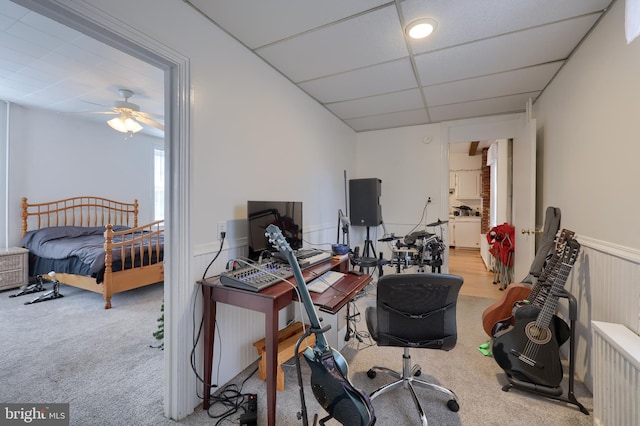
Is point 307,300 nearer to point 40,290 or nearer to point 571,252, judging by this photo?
point 571,252

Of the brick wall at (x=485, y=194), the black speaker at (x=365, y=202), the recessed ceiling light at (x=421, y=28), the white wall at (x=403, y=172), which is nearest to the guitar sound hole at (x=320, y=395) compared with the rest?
the recessed ceiling light at (x=421, y=28)

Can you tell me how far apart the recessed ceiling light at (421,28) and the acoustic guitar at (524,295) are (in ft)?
5.51

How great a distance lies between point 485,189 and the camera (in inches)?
251

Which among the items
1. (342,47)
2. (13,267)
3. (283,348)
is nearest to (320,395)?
(283,348)

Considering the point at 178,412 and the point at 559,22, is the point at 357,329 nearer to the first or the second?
the point at 178,412

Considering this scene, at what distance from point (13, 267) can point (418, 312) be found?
5027 millimetres

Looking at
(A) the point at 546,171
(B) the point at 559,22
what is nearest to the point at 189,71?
(B) the point at 559,22

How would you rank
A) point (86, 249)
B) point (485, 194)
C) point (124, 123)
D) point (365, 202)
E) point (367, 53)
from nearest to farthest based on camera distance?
A: point (367, 53), point (124, 123), point (86, 249), point (365, 202), point (485, 194)

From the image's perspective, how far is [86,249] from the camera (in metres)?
3.20

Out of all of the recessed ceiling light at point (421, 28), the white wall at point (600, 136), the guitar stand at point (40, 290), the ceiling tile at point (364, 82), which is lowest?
the guitar stand at point (40, 290)

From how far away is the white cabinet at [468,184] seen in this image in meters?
6.99

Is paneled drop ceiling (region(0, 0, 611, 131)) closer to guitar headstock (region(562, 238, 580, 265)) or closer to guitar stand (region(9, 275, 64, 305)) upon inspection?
guitar headstock (region(562, 238, 580, 265))

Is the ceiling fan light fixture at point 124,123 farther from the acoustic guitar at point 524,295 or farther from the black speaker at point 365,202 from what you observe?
the acoustic guitar at point 524,295

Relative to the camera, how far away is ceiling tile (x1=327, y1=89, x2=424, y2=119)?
282 cm
